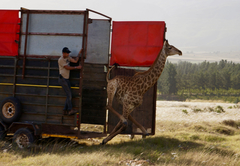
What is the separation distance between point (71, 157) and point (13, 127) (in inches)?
106

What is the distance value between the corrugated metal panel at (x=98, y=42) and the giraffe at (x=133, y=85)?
110cm

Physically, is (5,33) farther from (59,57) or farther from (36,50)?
(59,57)

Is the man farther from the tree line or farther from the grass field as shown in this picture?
the tree line

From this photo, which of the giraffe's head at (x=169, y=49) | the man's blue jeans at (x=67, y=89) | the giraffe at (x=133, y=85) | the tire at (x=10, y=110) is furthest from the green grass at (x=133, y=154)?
the giraffe's head at (x=169, y=49)

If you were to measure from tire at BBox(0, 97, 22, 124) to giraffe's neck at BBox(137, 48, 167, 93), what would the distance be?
13.6 ft

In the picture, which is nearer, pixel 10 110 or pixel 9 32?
pixel 10 110

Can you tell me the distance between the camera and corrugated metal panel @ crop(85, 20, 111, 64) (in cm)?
1012

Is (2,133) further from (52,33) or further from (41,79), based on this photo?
(52,33)

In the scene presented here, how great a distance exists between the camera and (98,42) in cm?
1015

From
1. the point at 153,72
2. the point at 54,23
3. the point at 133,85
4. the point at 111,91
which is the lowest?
the point at 111,91

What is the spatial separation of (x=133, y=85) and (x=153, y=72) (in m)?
0.85

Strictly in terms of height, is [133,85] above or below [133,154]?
above

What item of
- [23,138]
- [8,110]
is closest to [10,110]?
[8,110]

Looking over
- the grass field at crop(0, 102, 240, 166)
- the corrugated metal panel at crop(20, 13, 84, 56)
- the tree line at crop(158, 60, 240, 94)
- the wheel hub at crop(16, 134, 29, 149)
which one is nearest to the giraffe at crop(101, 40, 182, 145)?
the grass field at crop(0, 102, 240, 166)
